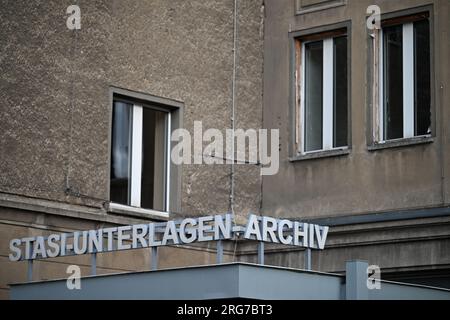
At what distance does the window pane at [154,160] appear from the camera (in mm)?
18859

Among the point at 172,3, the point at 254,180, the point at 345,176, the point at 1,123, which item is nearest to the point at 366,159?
the point at 345,176

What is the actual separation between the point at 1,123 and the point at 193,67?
3791 millimetres

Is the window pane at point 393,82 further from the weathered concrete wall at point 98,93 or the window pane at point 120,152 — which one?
the window pane at point 120,152

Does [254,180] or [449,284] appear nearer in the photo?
[449,284]

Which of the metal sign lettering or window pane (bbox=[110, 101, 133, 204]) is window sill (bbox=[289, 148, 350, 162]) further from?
the metal sign lettering

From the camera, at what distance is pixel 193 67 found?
758 inches

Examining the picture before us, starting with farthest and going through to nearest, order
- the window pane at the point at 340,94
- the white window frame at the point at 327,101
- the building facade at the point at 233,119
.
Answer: the white window frame at the point at 327,101, the window pane at the point at 340,94, the building facade at the point at 233,119

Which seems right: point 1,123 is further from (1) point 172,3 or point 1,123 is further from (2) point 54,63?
(1) point 172,3

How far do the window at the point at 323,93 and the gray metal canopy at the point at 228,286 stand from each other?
4.21 meters

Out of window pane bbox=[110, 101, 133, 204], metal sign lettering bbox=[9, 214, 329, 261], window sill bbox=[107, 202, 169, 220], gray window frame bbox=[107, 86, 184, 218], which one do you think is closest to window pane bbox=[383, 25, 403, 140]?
gray window frame bbox=[107, 86, 184, 218]

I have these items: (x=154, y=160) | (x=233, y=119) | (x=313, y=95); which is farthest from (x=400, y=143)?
(x=154, y=160)

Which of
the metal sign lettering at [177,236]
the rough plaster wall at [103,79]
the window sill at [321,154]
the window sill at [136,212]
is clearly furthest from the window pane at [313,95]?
the metal sign lettering at [177,236]

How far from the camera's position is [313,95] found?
64.8 feet

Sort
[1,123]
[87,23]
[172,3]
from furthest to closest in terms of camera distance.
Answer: [172,3]
[87,23]
[1,123]
